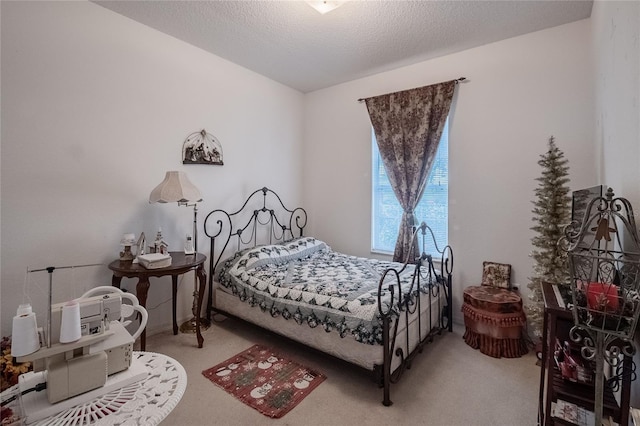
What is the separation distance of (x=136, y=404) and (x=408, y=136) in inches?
127

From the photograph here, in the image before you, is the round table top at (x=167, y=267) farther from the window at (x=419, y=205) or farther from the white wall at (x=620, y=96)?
the white wall at (x=620, y=96)

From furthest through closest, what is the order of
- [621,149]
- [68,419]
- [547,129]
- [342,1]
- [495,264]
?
[495,264] < [547,129] < [342,1] < [621,149] < [68,419]

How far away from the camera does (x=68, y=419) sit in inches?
38.8

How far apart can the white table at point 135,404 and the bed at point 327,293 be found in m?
1.15

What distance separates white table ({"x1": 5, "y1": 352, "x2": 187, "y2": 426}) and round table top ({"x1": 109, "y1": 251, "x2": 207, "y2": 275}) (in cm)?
120

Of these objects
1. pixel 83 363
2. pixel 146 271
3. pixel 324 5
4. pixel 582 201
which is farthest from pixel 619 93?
pixel 146 271

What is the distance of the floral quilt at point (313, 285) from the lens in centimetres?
206

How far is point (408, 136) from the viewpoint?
337 centimetres

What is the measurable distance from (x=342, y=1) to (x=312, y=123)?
2172 millimetres

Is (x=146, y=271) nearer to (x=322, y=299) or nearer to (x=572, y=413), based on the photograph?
(x=322, y=299)

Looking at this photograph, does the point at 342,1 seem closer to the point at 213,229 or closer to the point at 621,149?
the point at 621,149

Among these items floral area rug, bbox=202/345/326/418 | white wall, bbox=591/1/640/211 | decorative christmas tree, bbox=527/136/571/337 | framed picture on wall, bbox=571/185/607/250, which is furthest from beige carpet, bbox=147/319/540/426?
white wall, bbox=591/1/640/211

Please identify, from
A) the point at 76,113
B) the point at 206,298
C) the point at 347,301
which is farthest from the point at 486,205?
the point at 76,113

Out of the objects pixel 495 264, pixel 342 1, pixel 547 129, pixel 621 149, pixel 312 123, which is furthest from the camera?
pixel 312 123
